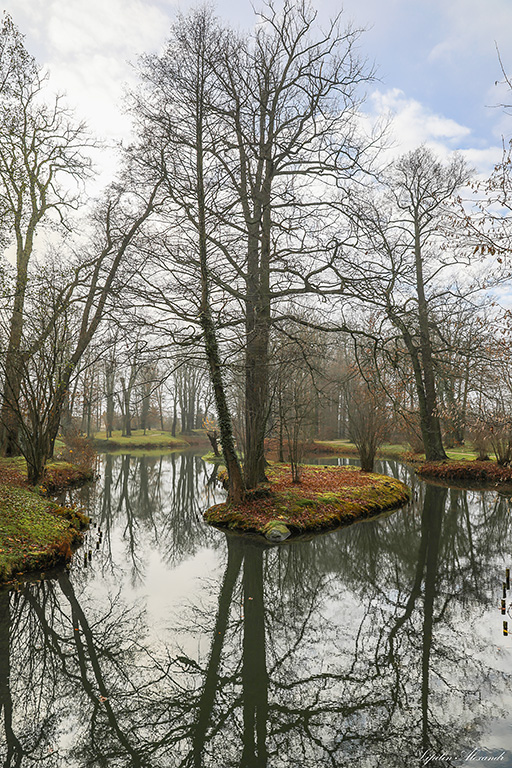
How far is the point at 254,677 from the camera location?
4.06m

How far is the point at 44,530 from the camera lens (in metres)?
7.81

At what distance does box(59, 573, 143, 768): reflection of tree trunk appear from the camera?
10.5 ft

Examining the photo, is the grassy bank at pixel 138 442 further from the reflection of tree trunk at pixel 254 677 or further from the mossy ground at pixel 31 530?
the reflection of tree trunk at pixel 254 677

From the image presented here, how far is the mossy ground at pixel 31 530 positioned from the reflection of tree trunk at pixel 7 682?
78 cm

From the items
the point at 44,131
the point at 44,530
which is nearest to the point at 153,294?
the point at 44,530

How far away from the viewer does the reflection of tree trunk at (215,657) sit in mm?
3271

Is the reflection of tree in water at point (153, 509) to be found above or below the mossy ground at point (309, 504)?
below

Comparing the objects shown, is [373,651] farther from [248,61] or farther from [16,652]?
[248,61]

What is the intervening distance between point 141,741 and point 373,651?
2.42 m

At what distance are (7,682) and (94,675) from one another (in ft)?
2.40

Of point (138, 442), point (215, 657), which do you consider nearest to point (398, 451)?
point (138, 442)

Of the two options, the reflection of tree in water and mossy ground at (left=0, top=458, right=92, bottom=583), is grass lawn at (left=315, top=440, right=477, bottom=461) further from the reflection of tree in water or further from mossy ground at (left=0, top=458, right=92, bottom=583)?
mossy ground at (left=0, top=458, right=92, bottom=583)

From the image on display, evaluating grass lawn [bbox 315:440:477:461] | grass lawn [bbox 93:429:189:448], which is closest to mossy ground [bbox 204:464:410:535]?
grass lawn [bbox 315:440:477:461]

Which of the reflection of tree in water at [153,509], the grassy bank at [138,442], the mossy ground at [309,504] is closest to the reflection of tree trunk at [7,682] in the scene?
the reflection of tree in water at [153,509]
